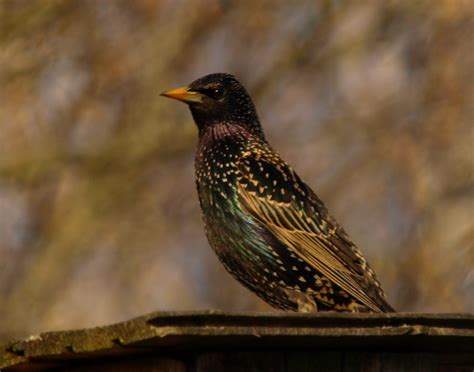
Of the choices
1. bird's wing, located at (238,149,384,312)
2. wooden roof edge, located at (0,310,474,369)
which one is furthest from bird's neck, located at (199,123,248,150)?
wooden roof edge, located at (0,310,474,369)

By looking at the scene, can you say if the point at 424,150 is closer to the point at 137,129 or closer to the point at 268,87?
the point at 268,87

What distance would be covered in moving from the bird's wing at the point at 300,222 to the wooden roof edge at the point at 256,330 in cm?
146

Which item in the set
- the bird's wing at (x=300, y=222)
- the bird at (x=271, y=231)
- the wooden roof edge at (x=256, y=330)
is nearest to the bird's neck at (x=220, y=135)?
the bird at (x=271, y=231)

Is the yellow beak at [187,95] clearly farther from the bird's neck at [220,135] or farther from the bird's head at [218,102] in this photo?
the bird's neck at [220,135]

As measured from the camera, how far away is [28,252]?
1037cm

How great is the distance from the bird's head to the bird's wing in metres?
0.27

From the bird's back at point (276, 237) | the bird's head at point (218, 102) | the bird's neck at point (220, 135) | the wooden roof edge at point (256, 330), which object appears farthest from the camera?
the bird's head at point (218, 102)

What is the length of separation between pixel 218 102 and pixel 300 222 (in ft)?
2.53

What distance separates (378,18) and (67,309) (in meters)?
3.08

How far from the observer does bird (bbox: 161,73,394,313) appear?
643 centimetres

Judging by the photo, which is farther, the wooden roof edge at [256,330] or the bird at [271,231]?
the bird at [271,231]

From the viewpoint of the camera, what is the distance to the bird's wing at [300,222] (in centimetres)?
645

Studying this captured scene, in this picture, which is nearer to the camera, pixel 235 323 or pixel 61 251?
pixel 235 323

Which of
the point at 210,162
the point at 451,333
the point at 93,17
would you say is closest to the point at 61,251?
the point at 93,17
